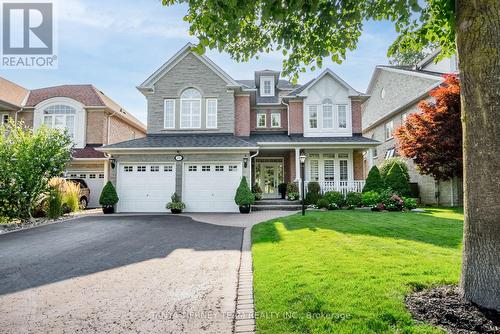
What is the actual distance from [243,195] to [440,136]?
32.8 feet

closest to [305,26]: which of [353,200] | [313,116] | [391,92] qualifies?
[353,200]

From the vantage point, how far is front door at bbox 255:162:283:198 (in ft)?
64.5

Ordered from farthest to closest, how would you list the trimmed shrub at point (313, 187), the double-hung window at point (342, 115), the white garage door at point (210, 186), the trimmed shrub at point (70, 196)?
the double-hung window at point (342, 115), the trimmed shrub at point (313, 187), the white garage door at point (210, 186), the trimmed shrub at point (70, 196)

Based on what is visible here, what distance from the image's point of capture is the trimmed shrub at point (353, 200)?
1494cm

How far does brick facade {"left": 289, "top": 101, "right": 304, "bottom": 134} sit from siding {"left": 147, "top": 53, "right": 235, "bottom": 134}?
3964 mm

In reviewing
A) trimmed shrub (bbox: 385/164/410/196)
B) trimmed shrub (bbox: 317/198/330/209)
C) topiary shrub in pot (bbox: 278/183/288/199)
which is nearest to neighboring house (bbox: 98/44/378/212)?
topiary shrub in pot (bbox: 278/183/288/199)

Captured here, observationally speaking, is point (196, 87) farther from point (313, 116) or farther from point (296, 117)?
point (313, 116)

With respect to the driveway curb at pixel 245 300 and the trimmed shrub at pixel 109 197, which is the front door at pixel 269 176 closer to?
the trimmed shrub at pixel 109 197

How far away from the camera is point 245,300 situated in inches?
151

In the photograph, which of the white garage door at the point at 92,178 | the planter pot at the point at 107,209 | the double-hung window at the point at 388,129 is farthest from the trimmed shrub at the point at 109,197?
the double-hung window at the point at 388,129

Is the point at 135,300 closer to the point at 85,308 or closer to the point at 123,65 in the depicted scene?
the point at 85,308

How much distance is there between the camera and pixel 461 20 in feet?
11.1

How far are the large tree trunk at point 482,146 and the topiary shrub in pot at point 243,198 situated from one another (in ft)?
36.6

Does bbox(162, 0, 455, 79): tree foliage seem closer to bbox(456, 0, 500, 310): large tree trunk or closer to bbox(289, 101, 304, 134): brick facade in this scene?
bbox(456, 0, 500, 310): large tree trunk
